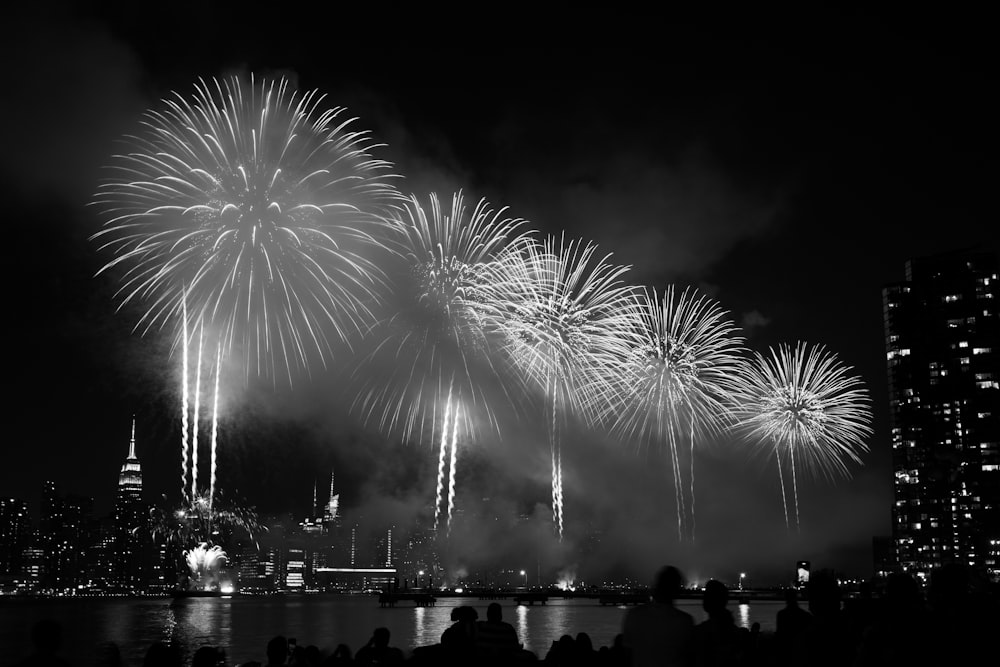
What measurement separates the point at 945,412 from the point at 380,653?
177m

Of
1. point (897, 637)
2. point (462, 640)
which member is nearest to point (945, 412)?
point (462, 640)

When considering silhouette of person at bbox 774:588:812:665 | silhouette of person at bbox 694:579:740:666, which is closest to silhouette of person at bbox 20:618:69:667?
silhouette of person at bbox 694:579:740:666

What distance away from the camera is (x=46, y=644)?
26.2ft

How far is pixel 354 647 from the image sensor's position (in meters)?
65.3

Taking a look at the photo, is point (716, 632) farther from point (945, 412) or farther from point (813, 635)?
point (945, 412)

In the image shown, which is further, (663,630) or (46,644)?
(46,644)

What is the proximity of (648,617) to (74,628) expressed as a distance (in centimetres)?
11503

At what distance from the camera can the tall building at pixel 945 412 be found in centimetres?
16438

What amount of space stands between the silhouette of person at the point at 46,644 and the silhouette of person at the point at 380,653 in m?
5.41

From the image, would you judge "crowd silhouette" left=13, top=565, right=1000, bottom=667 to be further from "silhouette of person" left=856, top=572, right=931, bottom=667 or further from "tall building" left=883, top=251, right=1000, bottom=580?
"tall building" left=883, top=251, right=1000, bottom=580

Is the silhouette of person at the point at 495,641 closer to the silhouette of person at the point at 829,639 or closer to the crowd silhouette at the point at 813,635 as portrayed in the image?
the crowd silhouette at the point at 813,635

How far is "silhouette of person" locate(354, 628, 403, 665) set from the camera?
1298cm

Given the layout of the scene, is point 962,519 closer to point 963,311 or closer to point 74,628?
point 963,311

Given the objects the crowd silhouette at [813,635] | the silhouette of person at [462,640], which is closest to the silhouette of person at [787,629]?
the crowd silhouette at [813,635]
